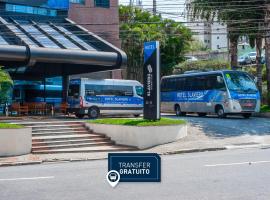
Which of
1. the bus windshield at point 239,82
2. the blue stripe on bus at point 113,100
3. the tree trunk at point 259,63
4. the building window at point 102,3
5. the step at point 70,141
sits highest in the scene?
the building window at point 102,3

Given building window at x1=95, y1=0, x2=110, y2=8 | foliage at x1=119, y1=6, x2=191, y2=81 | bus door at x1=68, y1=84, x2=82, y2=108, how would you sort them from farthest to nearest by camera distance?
foliage at x1=119, y1=6, x2=191, y2=81
building window at x1=95, y1=0, x2=110, y2=8
bus door at x1=68, y1=84, x2=82, y2=108

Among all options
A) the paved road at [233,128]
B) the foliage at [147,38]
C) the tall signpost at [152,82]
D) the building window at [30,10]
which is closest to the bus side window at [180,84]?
the paved road at [233,128]

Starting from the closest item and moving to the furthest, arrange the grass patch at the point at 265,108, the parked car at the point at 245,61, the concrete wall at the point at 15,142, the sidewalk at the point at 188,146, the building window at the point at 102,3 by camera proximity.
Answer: the sidewalk at the point at 188,146 < the concrete wall at the point at 15,142 < the grass patch at the point at 265,108 < the building window at the point at 102,3 < the parked car at the point at 245,61

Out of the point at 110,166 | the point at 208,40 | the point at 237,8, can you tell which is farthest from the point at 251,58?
the point at 208,40

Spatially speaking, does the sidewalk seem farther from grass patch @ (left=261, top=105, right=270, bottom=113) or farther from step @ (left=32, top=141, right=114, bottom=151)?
grass patch @ (left=261, top=105, right=270, bottom=113)

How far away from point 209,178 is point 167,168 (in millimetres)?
2388

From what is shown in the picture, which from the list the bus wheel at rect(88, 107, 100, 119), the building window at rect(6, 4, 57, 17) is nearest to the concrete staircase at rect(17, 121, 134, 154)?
the bus wheel at rect(88, 107, 100, 119)

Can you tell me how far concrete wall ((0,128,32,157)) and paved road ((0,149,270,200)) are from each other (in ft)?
17.2

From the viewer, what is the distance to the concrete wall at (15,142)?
18.8m

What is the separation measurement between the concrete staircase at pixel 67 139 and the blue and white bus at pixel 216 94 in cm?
1124

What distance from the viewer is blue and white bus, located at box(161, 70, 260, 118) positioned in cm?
3147

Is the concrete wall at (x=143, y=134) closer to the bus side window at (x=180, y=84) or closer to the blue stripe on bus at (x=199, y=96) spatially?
the blue stripe on bus at (x=199, y=96)

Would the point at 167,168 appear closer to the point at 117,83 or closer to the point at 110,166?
the point at 110,166

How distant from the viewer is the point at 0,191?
10.0 meters
